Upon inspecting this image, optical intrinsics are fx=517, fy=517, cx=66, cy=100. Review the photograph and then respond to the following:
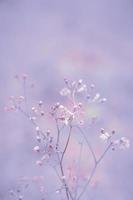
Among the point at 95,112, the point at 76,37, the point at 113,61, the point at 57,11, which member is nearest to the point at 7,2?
the point at 57,11

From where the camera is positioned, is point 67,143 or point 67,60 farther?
point 67,60

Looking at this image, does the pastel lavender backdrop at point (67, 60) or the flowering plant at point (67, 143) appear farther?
the pastel lavender backdrop at point (67, 60)

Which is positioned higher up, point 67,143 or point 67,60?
point 67,60

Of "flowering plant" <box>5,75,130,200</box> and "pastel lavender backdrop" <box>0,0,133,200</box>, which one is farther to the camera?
"pastel lavender backdrop" <box>0,0,133,200</box>

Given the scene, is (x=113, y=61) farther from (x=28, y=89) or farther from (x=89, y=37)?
(x=28, y=89)
